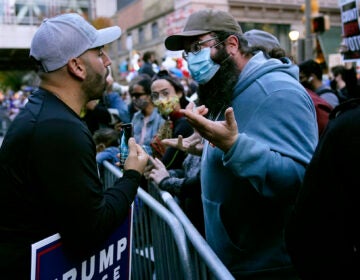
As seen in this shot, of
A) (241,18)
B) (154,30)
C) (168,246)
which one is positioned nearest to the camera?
(168,246)

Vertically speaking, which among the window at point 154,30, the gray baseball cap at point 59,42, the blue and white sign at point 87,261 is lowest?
the window at point 154,30

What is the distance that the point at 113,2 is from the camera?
1431 inches

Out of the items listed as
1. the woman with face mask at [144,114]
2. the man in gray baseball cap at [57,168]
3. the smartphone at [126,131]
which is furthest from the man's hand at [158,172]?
the man in gray baseball cap at [57,168]

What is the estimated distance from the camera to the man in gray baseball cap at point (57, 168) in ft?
5.87

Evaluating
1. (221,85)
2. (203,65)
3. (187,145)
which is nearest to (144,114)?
(187,145)

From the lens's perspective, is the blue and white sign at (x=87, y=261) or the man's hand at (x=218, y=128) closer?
the blue and white sign at (x=87, y=261)

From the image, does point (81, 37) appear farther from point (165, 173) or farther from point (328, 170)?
point (165, 173)

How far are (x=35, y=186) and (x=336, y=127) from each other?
1176 mm

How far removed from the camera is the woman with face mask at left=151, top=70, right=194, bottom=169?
4.16 meters

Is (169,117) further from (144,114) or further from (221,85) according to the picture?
(221,85)

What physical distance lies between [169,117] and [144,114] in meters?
0.81

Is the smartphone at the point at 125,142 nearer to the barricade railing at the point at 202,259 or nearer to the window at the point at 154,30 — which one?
the barricade railing at the point at 202,259

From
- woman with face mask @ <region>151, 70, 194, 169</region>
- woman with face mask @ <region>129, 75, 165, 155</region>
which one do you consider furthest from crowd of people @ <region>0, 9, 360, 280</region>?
woman with face mask @ <region>129, 75, 165, 155</region>

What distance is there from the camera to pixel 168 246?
2672mm
